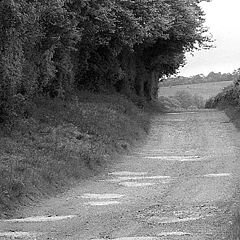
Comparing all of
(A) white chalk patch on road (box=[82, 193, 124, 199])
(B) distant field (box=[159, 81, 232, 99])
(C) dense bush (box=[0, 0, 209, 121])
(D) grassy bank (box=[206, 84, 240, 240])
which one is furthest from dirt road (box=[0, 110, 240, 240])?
(B) distant field (box=[159, 81, 232, 99])

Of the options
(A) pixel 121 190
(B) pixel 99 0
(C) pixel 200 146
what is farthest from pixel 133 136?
(A) pixel 121 190

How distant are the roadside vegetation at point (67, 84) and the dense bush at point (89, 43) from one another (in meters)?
0.05

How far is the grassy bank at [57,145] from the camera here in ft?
49.6

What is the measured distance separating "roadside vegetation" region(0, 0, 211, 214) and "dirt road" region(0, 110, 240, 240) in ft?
3.26

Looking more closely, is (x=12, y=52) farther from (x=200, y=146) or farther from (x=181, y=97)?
(x=181, y=97)

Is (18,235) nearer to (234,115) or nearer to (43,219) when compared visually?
(43,219)

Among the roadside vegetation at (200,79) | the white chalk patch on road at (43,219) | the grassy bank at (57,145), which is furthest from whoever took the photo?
the roadside vegetation at (200,79)

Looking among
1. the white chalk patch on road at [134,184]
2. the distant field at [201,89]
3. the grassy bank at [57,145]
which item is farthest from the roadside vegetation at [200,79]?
the white chalk patch on road at [134,184]

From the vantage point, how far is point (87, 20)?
30.4 metres

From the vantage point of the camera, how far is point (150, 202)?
14.2 meters

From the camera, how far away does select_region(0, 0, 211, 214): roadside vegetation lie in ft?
57.8

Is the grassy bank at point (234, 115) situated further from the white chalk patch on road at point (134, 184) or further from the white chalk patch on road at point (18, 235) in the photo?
the white chalk patch on road at point (18, 235)

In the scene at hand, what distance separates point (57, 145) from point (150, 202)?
261 inches

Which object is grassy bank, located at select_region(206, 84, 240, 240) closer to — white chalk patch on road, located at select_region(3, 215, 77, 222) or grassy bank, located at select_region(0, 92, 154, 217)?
white chalk patch on road, located at select_region(3, 215, 77, 222)
